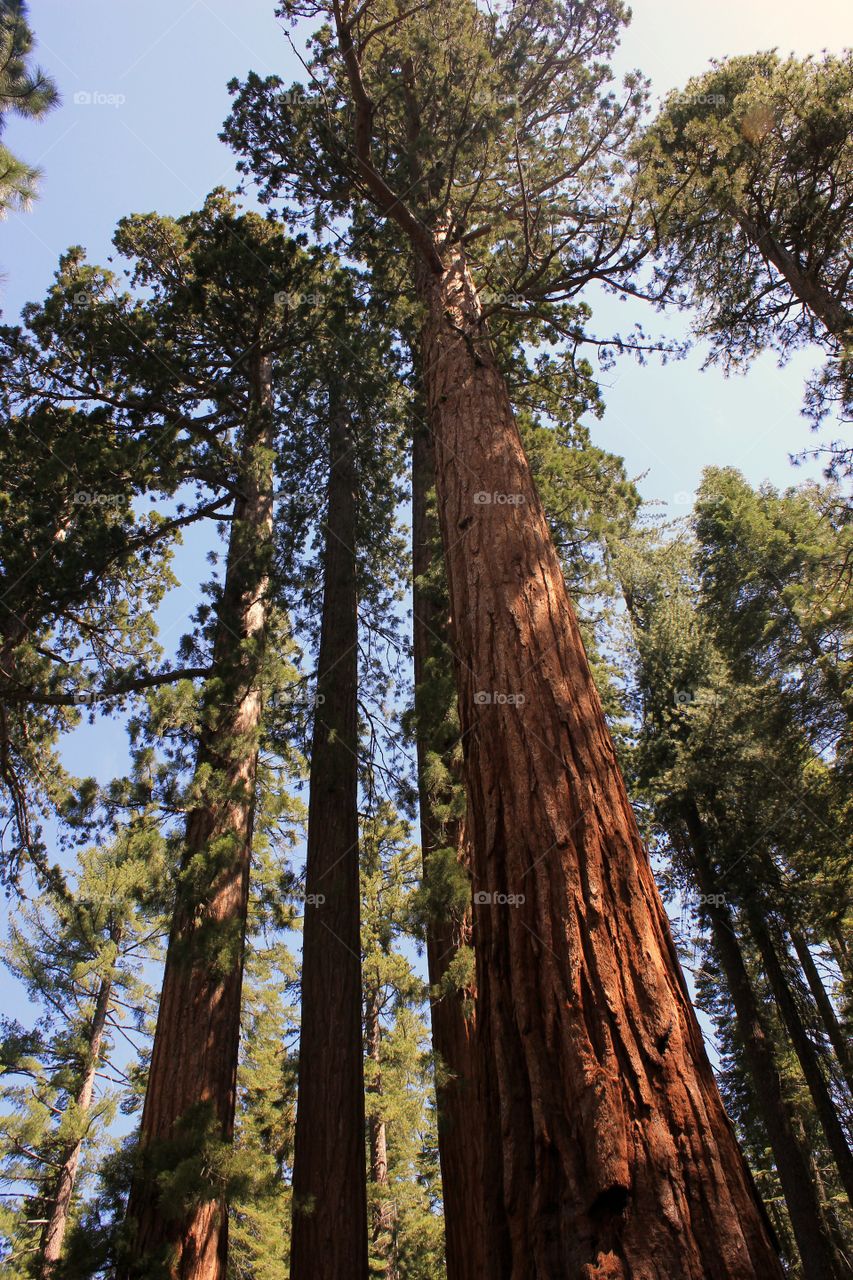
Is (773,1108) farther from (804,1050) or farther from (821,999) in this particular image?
(821,999)

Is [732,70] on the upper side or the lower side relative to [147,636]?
upper

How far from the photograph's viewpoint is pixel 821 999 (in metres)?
13.0

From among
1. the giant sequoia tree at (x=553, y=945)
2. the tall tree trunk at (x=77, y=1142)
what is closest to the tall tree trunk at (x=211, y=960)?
the giant sequoia tree at (x=553, y=945)

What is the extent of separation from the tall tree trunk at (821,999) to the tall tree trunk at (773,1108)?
1.09m

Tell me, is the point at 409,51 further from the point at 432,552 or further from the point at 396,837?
the point at 396,837

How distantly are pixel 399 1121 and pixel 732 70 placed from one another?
1944 cm

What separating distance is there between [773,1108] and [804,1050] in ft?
3.88

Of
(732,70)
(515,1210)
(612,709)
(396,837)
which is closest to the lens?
(515,1210)

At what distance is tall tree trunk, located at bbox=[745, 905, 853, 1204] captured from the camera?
10.3 metres

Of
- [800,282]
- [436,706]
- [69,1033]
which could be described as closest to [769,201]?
[800,282]

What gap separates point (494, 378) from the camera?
5355 millimetres

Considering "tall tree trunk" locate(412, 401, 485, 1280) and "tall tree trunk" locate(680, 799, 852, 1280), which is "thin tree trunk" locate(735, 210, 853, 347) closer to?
"tall tree trunk" locate(412, 401, 485, 1280)

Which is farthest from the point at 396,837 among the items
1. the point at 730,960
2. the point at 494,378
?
the point at 494,378

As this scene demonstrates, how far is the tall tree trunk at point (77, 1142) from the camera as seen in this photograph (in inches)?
375
